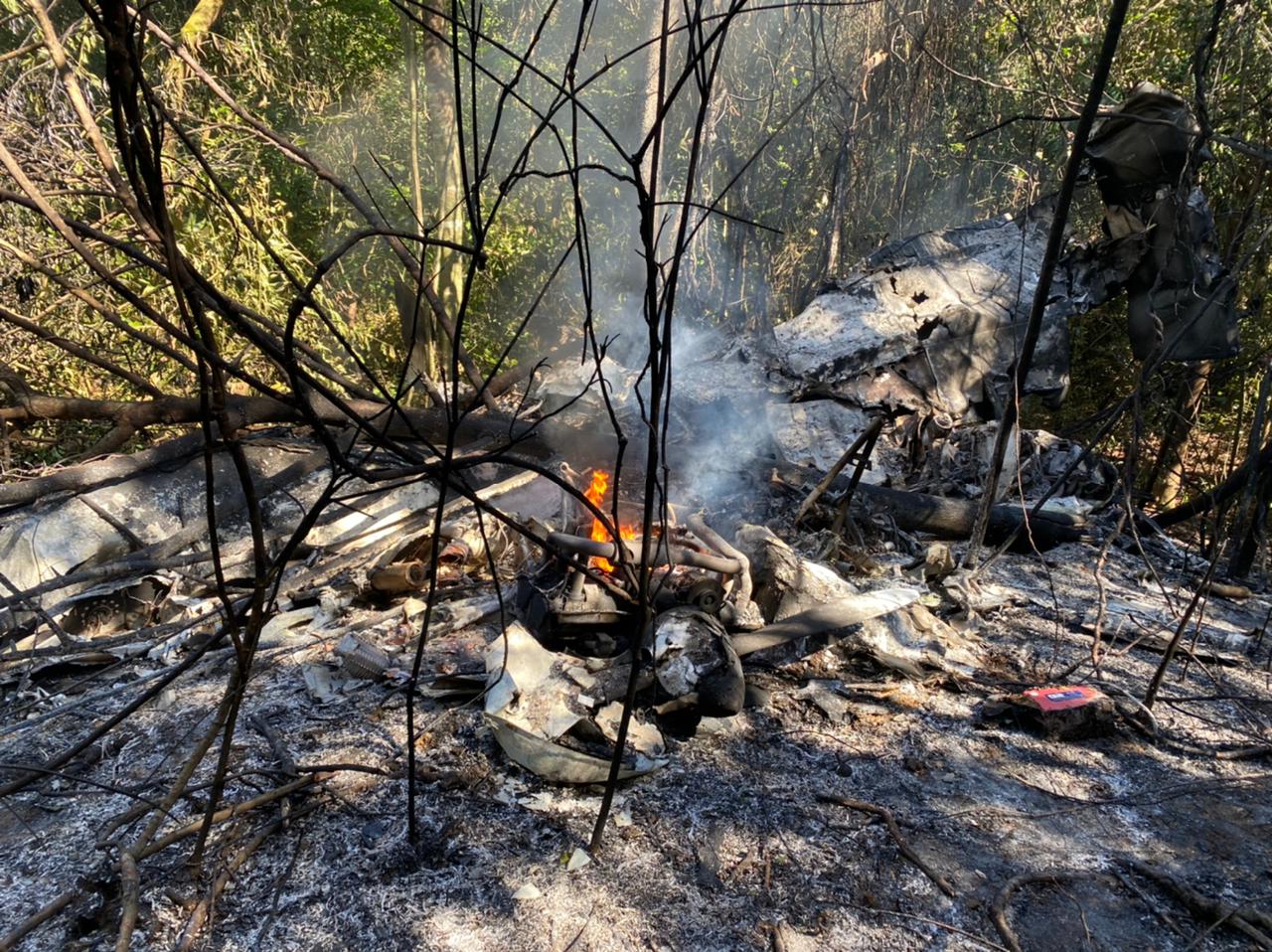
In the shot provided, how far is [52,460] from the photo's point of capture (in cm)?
783

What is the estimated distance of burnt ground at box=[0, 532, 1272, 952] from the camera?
7.61 feet

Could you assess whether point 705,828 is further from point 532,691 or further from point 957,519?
point 957,519

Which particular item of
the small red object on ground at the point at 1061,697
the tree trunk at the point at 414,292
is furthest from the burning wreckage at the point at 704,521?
the tree trunk at the point at 414,292

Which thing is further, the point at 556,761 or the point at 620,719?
the point at 620,719

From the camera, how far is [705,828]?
2.77 meters

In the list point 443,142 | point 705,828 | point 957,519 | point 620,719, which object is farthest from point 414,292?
point 705,828

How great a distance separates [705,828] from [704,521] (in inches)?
105

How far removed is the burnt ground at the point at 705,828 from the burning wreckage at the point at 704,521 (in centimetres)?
24

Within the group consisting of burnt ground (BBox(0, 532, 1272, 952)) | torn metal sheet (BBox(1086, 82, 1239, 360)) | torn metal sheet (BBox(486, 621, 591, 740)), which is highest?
torn metal sheet (BBox(1086, 82, 1239, 360))

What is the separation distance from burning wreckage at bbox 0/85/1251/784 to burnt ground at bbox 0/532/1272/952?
24 centimetres

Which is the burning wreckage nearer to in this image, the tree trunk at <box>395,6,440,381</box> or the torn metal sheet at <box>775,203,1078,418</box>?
the torn metal sheet at <box>775,203,1078,418</box>

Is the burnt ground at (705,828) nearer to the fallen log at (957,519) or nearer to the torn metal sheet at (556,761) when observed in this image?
the torn metal sheet at (556,761)

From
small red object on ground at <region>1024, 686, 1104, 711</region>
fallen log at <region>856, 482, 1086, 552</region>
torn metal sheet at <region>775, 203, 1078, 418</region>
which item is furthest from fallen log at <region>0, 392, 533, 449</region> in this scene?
torn metal sheet at <region>775, 203, 1078, 418</region>

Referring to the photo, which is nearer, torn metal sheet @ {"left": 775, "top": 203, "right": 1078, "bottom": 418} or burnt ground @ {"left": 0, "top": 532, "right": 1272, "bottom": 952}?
burnt ground @ {"left": 0, "top": 532, "right": 1272, "bottom": 952}
